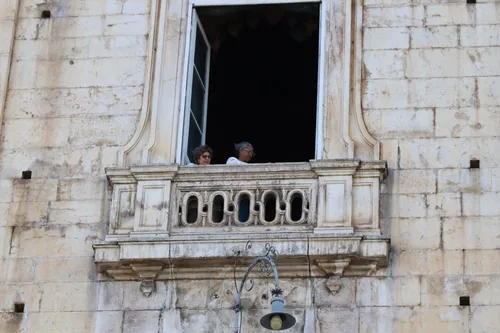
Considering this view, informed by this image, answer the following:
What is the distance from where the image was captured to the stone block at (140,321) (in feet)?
59.2

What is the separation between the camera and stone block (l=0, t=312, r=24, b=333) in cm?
1830

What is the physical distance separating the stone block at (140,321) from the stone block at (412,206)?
106 inches

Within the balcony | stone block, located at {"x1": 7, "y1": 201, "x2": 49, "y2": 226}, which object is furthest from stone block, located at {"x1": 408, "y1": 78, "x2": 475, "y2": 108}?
stone block, located at {"x1": 7, "y1": 201, "x2": 49, "y2": 226}

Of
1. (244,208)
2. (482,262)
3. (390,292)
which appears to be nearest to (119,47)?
(244,208)

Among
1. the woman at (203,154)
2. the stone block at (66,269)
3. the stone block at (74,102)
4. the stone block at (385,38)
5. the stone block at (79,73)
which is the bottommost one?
the stone block at (66,269)

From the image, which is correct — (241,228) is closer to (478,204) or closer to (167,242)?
(167,242)

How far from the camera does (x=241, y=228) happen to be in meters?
18.3

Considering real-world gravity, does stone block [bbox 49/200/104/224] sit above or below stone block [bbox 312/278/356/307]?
above

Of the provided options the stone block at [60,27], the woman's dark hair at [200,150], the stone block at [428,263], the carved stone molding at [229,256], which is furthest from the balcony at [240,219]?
the stone block at [60,27]

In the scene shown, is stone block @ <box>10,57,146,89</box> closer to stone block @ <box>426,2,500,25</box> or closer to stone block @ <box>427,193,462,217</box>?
stone block @ <box>426,2,500,25</box>

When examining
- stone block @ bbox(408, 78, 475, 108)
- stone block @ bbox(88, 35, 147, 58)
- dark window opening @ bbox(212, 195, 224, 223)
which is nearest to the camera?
dark window opening @ bbox(212, 195, 224, 223)

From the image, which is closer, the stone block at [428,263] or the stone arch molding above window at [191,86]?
the stone block at [428,263]

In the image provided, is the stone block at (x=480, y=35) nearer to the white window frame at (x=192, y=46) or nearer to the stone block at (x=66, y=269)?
the white window frame at (x=192, y=46)

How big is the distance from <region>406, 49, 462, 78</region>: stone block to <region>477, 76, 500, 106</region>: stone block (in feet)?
0.94
